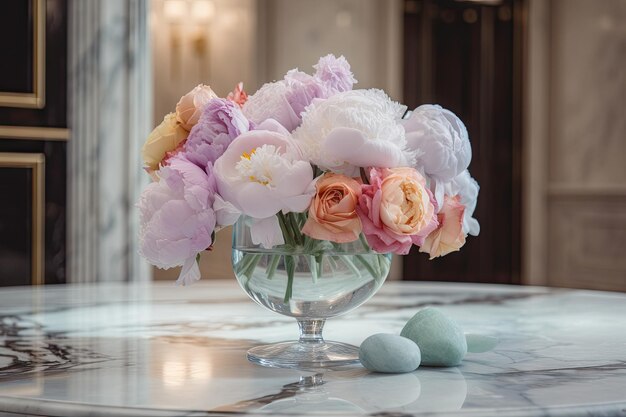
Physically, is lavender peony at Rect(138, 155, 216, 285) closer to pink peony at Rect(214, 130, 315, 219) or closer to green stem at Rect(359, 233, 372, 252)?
pink peony at Rect(214, 130, 315, 219)

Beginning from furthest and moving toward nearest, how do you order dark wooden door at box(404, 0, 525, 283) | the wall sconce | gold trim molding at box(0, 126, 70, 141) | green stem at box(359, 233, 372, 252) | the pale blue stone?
dark wooden door at box(404, 0, 525, 283) < the wall sconce < gold trim molding at box(0, 126, 70, 141) < the pale blue stone < green stem at box(359, 233, 372, 252)

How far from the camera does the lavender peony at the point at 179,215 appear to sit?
1.02 meters

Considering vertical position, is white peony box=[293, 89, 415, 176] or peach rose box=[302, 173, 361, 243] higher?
white peony box=[293, 89, 415, 176]

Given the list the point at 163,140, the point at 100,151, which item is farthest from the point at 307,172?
the point at 100,151

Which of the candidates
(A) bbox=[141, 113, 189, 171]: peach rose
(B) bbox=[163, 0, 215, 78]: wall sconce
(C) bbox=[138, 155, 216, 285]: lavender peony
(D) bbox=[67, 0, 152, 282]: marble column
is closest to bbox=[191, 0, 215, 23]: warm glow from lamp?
(B) bbox=[163, 0, 215, 78]: wall sconce

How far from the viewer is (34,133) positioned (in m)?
3.35

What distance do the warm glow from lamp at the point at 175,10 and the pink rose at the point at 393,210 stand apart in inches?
213

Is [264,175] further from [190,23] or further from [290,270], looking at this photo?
[190,23]

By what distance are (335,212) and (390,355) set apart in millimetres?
167

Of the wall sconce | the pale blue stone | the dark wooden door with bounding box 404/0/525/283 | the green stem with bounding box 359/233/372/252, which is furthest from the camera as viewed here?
the dark wooden door with bounding box 404/0/525/283

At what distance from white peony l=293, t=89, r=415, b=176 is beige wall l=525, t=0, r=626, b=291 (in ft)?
16.8

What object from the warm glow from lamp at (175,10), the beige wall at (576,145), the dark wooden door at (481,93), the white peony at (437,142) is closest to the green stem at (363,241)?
the white peony at (437,142)

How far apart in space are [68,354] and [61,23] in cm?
246

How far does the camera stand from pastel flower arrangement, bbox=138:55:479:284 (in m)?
0.99
